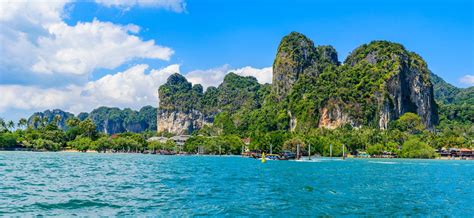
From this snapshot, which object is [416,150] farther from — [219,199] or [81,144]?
[219,199]

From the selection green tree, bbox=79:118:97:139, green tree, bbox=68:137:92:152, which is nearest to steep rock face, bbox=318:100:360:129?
green tree, bbox=79:118:97:139

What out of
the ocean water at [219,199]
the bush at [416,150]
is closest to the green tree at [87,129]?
the bush at [416,150]

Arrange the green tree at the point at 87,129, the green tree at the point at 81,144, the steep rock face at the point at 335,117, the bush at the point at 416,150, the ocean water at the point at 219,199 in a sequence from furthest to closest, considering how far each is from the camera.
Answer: the steep rock face at the point at 335,117
the green tree at the point at 87,129
the green tree at the point at 81,144
the bush at the point at 416,150
the ocean water at the point at 219,199

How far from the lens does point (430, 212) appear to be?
2625 centimetres

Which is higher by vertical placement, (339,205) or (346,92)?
(346,92)

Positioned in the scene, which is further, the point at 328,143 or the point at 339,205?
the point at 328,143

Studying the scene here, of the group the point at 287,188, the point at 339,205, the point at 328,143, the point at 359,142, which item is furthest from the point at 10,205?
the point at 359,142

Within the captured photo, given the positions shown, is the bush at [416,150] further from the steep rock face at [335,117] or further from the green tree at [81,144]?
the green tree at [81,144]

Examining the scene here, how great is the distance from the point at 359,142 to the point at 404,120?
118 feet

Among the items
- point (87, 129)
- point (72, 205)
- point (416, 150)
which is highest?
point (87, 129)

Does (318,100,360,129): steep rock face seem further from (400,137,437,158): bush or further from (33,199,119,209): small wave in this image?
(33,199,119,209): small wave

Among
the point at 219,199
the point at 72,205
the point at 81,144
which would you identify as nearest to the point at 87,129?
the point at 81,144

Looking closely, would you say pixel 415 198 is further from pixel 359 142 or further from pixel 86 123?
pixel 86 123

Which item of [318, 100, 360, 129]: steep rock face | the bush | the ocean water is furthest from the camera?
[318, 100, 360, 129]: steep rock face
